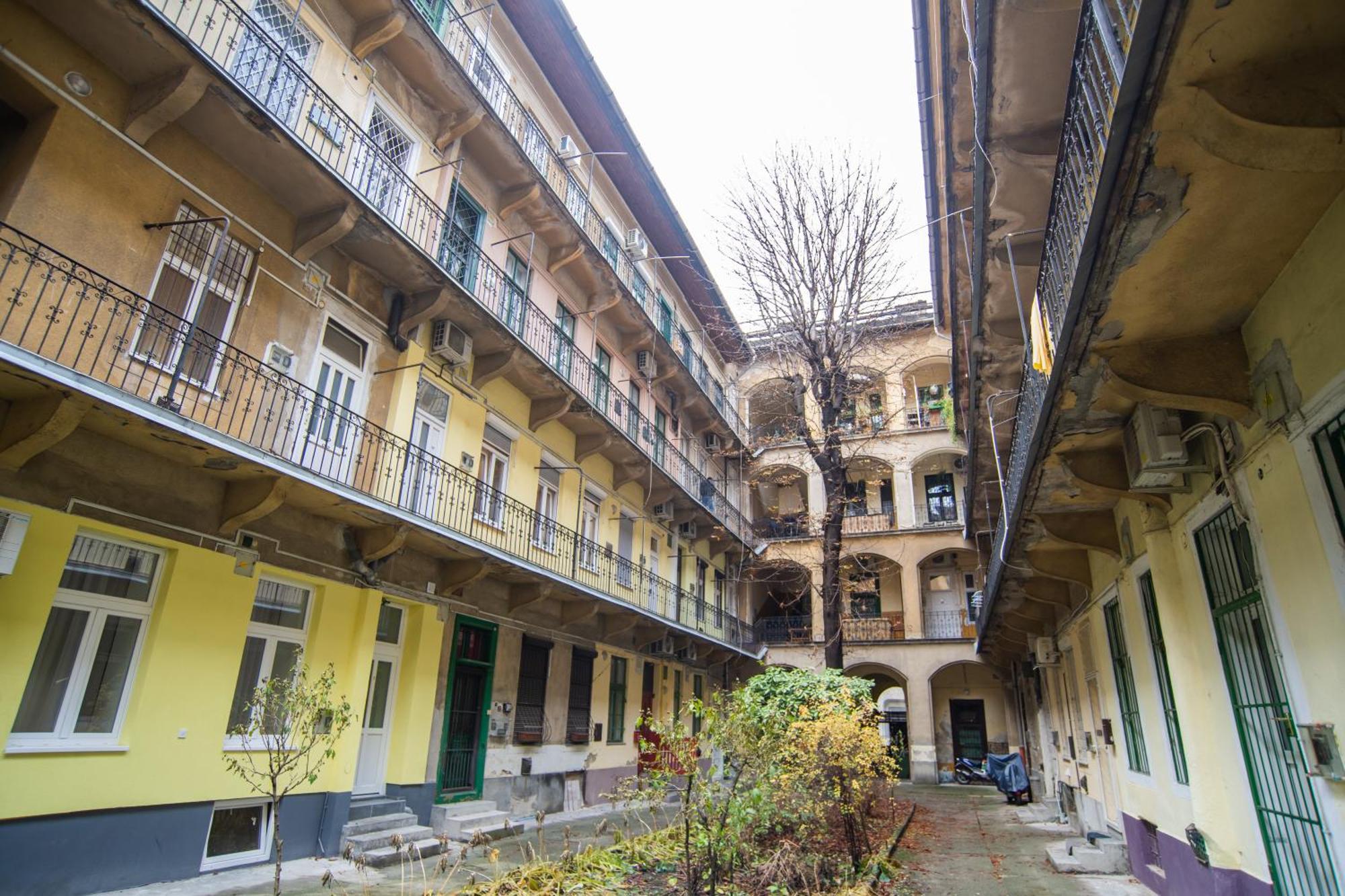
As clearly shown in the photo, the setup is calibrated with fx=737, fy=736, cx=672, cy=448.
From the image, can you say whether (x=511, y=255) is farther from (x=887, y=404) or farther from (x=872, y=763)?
(x=887, y=404)

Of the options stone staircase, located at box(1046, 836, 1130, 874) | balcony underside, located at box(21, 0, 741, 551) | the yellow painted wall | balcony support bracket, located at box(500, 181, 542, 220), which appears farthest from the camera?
balcony support bracket, located at box(500, 181, 542, 220)

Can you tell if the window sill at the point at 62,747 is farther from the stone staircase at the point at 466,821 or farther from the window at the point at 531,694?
the window at the point at 531,694

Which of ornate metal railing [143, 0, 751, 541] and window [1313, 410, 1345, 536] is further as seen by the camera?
ornate metal railing [143, 0, 751, 541]

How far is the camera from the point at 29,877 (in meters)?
6.09

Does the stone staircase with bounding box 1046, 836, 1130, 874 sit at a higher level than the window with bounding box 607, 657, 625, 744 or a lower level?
lower

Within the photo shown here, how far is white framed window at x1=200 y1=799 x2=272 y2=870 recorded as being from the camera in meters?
7.73

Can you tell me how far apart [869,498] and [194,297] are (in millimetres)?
23758

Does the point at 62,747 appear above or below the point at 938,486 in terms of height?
below

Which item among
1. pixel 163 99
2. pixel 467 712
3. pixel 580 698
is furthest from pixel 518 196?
pixel 580 698

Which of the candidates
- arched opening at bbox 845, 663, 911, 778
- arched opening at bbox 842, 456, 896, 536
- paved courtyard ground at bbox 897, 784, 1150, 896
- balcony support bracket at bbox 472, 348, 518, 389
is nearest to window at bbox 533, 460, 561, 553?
balcony support bracket at bbox 472, 348, 518, 389

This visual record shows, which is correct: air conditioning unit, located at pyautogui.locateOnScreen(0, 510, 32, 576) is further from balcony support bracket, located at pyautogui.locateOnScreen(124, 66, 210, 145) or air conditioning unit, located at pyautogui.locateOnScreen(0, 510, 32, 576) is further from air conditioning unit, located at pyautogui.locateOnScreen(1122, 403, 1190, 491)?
air conditioning unit, located at pyautogui.locateOnScreen(1122, 403, 1190, 491)

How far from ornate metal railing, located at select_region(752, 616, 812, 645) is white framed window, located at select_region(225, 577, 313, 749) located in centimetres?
1917

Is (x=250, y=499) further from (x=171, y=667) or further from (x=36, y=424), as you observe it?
(x=36, y=424)

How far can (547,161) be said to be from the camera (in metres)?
15.0
